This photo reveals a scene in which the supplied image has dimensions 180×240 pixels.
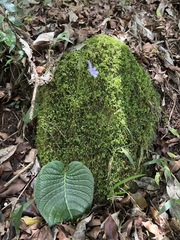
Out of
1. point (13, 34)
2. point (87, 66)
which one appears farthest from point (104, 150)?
point (13, 34)

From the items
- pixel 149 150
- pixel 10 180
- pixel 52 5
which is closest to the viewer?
pixel 10 180

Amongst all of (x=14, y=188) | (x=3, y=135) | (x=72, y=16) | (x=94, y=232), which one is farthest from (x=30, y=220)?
(x=72, y=16)

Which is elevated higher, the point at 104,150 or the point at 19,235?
the point at 104,150

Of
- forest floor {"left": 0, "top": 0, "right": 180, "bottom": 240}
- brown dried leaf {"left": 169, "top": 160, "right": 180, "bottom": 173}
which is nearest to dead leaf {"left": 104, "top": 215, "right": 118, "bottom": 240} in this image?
forest floor {"left": 0, "top": 0, "right": 180, "bottom": 240}

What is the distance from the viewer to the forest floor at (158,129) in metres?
1.67

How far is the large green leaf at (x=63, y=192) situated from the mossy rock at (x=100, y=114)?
11 centimetres

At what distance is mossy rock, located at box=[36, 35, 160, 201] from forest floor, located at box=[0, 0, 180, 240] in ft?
0.36

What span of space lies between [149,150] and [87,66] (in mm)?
624

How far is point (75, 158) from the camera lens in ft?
6.13

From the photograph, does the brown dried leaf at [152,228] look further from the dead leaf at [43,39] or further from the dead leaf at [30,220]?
the dead leaf at [43,39]

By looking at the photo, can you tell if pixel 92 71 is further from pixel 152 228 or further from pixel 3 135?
pixel 152 228

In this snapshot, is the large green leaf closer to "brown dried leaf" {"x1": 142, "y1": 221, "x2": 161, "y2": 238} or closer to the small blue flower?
"brown dried leaf" {"x1": 142, "y1": 221, "x2": 161, "y2": 238}

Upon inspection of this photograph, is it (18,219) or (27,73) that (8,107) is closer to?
(27,73)

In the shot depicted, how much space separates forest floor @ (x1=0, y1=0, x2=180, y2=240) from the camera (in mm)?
1672
